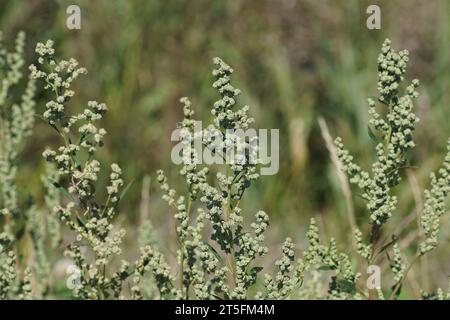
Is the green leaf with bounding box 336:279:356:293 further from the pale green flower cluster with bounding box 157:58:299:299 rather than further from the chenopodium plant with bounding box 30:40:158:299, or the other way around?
the chenopodium plant with bounding box 30:40:158:299

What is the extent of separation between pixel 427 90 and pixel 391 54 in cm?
331

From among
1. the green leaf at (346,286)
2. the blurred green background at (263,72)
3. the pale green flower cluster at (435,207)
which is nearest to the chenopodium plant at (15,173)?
the green leaf at (346,286)

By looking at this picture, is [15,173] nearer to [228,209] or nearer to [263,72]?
[228,209]

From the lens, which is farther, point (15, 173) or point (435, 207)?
point (15, 173)

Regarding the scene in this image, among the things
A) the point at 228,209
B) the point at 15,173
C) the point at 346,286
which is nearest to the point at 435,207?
the point at 346,286

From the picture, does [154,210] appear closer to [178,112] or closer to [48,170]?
[178,112]

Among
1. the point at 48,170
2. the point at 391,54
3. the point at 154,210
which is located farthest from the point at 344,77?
the point at 391,54

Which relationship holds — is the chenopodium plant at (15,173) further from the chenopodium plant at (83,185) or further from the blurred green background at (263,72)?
the blurred green background at (263,72)

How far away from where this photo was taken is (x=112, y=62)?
538 cm

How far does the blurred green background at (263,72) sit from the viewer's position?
16.3ft

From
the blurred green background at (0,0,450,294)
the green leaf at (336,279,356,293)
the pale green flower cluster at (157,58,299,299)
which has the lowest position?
the green leaf at (336,279,356,293)

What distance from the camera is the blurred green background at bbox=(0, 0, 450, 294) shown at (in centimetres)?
497

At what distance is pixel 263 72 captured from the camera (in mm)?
5371

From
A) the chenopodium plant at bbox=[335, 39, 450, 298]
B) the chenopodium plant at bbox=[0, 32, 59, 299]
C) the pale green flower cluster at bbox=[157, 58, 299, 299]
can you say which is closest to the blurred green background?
the chenopodium plant at bbox=[0, 32, 59, 299]
